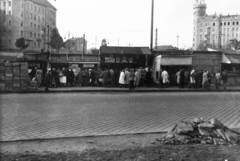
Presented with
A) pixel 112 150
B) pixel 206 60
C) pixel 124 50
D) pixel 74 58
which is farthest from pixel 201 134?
pixel 74 58

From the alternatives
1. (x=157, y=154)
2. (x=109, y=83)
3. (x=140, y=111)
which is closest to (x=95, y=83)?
(x=109, y=83)

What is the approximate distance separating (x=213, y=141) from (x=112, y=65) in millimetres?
25354

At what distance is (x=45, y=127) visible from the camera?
7961mm

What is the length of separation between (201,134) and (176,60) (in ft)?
67.3

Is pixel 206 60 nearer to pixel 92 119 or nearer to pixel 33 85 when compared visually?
pixel 33 85

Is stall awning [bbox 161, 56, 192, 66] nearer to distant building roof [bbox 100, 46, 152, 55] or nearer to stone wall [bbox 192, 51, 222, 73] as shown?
stone wall [bbox 192, 51, 222, 73]

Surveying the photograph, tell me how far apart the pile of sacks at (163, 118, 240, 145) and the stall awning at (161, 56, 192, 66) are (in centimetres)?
2003

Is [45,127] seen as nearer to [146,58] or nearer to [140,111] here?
[140,111]

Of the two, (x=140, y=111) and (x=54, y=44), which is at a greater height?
(x=54, y=44)

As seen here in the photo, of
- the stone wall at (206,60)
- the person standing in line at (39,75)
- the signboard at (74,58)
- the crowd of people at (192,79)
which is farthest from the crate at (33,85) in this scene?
the stone wall at (206,60)

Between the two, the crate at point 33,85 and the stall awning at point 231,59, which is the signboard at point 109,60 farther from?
A: the crate at point 33,85

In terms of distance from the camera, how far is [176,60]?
26484 millimetres

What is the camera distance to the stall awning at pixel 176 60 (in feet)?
86.7

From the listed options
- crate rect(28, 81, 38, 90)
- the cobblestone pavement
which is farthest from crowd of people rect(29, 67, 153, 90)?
the cobblestone pavement
